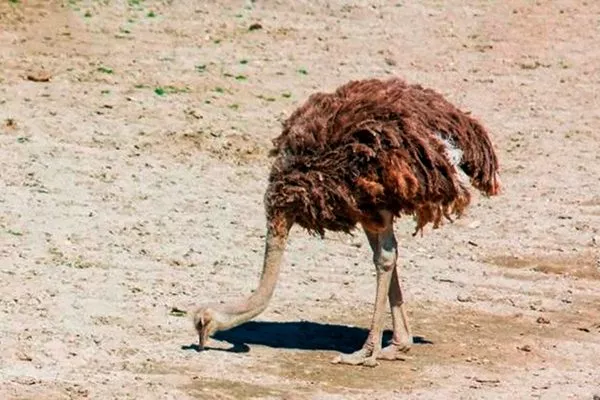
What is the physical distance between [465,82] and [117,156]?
4.08 metres

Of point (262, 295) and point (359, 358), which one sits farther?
point (359, 358)

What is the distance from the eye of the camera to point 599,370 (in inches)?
336

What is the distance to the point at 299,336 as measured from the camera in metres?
8.96

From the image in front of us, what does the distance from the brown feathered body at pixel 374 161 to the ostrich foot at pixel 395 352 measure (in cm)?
63

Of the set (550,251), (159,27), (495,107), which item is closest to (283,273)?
(550,251)

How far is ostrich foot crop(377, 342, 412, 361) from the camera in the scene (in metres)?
8.67

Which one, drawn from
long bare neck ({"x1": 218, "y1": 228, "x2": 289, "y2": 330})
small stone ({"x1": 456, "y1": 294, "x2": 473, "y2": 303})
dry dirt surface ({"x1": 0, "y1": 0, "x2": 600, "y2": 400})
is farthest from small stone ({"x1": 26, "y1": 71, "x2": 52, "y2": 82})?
long bare neck ({"x1": 218, "y1": 228, "x2": 289, "y2": 330})

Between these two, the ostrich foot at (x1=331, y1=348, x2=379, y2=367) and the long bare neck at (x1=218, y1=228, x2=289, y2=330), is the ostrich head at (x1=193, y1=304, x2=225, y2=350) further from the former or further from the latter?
A: the ostrich foot at (x1=331, y1=348, x2=379, y2=367)

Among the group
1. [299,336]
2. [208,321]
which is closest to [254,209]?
[299,336]

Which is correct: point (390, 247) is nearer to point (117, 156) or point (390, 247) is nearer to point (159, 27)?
point (117, 156)

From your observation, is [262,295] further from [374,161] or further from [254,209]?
[254,209]

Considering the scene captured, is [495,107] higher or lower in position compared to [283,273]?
higher

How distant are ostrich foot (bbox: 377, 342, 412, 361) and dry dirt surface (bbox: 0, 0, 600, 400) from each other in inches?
3.5

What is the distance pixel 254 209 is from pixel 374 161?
326 cm
